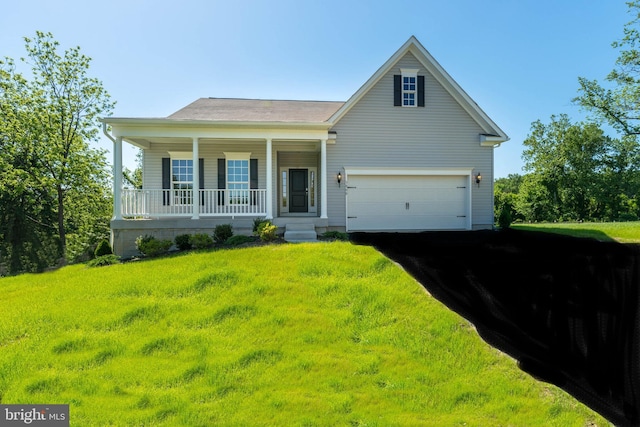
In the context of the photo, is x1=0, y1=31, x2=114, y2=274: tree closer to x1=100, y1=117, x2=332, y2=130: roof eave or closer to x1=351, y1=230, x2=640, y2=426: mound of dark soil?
x1=100, y1=117, x2=332, y2=130: roof eave

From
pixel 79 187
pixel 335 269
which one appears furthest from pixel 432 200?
pixel 79 187

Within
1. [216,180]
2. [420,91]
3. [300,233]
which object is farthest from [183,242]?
[420,91]

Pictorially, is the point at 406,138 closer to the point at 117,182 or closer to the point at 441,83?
the point at 441,83

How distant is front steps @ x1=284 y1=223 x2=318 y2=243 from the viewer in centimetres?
1059

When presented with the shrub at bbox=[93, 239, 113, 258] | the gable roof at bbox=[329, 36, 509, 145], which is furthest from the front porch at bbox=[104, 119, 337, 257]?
the gable roof at bbox=[329, 36, 509, 145]

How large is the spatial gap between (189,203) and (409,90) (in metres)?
8.60

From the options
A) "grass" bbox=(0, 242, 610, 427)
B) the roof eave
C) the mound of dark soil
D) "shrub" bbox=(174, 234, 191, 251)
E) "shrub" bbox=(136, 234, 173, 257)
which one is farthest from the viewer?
the roof eave

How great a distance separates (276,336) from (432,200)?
30.6 feet

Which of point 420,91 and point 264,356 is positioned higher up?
point 420,91

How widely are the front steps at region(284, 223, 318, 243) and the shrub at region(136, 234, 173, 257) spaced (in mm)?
3349

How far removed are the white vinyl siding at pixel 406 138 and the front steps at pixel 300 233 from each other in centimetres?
124

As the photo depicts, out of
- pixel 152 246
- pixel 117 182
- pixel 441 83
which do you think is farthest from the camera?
pixel 441 83

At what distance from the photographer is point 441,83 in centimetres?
1266

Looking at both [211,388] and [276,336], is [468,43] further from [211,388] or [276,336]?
[211,388]
